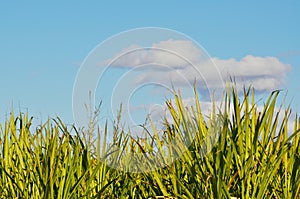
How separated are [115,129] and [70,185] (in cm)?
100

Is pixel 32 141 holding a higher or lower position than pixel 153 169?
higher

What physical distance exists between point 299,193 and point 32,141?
88.9 inches

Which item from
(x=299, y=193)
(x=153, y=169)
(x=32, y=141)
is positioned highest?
(x=32, y=141)

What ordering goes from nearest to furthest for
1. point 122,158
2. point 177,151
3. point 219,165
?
point 219,165 < point 177,151 < point 122,158

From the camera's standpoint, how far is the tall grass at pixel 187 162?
423 cm

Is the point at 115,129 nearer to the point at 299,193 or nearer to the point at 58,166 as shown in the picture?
the point at 58,166

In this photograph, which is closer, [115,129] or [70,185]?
[70,185]

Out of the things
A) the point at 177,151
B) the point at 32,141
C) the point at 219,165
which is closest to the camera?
the point at 219,165

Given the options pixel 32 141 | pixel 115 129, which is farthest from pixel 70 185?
pixel 115 129

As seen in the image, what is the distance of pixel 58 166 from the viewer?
4.92 m

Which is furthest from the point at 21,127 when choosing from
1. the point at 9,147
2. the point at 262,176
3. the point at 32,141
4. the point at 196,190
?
the point at 262,176

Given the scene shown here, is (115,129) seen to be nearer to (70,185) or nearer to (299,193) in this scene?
(70,185)

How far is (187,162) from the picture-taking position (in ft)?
14.6

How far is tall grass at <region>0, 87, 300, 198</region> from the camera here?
13.9 ft
